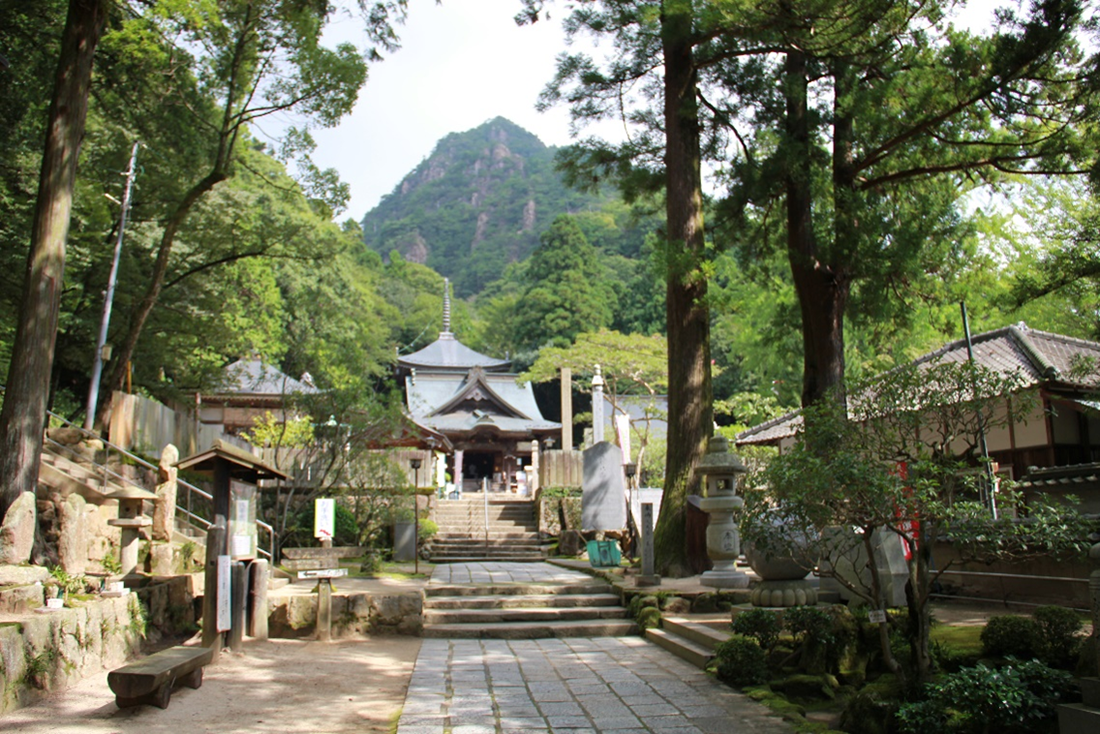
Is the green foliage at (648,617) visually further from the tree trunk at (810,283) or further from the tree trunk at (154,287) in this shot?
the tree trunk at (154,287)

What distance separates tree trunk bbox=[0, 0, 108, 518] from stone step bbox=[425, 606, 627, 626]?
4.61m

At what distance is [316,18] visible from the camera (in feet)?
41.2

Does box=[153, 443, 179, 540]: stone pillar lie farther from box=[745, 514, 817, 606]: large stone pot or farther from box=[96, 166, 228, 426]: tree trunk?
box=[745, 514, 817, 606]: large stone pot

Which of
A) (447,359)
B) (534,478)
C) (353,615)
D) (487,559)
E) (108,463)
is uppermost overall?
(447,359)

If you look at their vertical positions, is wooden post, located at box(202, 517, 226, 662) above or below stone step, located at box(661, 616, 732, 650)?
above

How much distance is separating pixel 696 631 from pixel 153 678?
455 centimetres

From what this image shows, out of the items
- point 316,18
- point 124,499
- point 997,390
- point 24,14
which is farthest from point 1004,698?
point 24,14

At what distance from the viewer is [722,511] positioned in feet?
30.9

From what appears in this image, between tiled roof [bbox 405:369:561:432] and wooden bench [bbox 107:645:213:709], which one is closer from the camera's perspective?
wooden bench [bbox 107:645:213:709]

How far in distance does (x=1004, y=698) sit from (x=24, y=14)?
564 inches

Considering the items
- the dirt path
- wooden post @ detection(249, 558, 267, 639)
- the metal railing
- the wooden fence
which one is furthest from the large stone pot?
the wooden fence

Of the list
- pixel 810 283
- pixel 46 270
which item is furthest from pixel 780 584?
pixel 46 270

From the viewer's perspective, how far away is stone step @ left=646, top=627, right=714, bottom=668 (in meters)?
6.85

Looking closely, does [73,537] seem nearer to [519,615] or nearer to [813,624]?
[519,615]
